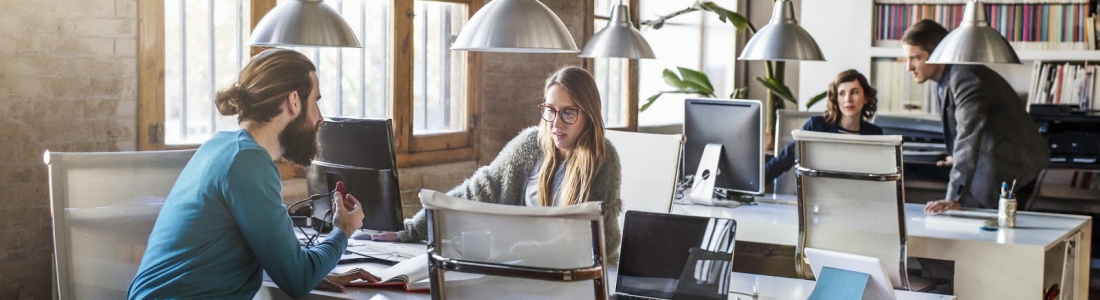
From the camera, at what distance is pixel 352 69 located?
15.9 ft

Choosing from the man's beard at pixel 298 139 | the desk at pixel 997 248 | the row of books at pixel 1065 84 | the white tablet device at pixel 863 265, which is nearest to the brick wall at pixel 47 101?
the man's beard at pixel 298 139

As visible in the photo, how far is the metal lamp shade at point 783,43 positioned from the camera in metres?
4.01

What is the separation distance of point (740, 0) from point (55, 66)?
5.09m

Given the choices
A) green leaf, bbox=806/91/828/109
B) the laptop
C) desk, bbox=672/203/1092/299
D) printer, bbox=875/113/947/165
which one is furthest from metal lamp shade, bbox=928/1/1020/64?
green leaf, bbox=806/91/828/109

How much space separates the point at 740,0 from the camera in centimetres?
758

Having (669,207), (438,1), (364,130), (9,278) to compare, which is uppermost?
(438,1)

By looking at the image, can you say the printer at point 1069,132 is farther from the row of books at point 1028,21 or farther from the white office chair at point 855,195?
the white office chair at point 855,195

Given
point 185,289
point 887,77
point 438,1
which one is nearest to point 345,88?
point 438,1

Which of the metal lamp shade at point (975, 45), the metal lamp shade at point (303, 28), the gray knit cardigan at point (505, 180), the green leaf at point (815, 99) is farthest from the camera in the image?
the green leaf at point (815, 99)

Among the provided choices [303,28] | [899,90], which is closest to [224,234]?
[303,28]

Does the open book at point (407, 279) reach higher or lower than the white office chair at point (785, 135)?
lower

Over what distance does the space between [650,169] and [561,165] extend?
0.60 m

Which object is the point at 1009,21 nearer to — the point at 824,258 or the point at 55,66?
the point at 824,258

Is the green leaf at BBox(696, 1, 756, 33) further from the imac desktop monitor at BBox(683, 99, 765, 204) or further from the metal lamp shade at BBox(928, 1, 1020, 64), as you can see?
the metal lamp shade at BBox(928, 1, 1020, 64)
